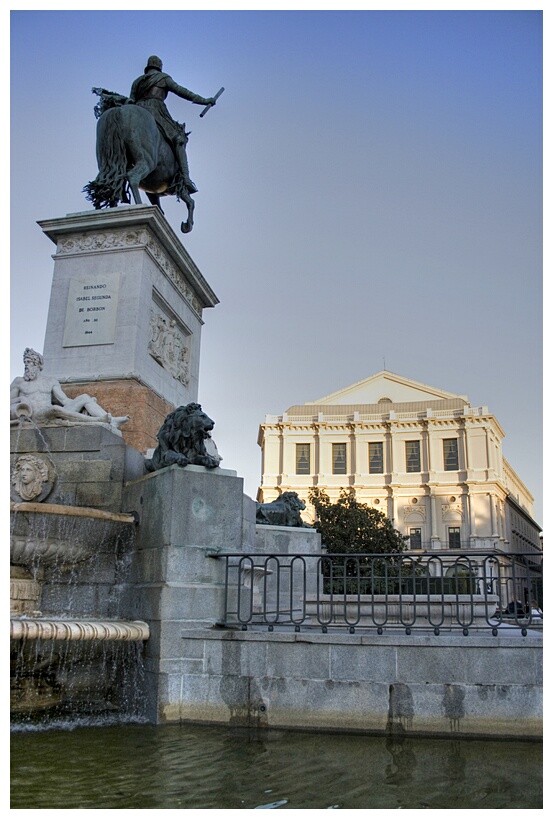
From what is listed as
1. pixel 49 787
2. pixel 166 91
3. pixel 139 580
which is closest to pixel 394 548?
pixel 166 91

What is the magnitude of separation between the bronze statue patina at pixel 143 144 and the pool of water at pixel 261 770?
7307 mm

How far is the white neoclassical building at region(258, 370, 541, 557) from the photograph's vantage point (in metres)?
64.8

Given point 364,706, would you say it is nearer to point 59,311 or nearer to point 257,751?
point 257,751

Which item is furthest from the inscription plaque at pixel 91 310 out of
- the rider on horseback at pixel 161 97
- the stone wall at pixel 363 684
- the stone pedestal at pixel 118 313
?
the stone wall at pixel 363 684

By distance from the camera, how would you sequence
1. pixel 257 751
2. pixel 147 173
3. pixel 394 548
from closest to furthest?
pixel 257 751 → pixel 147 173 → pixel 394 548

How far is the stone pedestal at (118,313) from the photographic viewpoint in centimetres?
871

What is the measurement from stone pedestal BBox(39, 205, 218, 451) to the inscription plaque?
0.04 feet

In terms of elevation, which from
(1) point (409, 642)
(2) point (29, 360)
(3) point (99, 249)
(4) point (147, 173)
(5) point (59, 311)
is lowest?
(1) point (409, 642)

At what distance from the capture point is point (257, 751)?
4.70 m

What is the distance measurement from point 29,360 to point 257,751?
4817mm

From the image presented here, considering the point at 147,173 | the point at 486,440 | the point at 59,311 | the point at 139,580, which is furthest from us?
the point at 486,440

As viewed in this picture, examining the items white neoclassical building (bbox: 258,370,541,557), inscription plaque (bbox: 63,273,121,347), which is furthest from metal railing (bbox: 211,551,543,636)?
white neoclassical building (bbox: 258,370,541,557)

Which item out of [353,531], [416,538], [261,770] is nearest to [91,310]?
[261,770]

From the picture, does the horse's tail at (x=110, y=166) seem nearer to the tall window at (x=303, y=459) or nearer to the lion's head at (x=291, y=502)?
the lion's head at (x=291, y=502)
